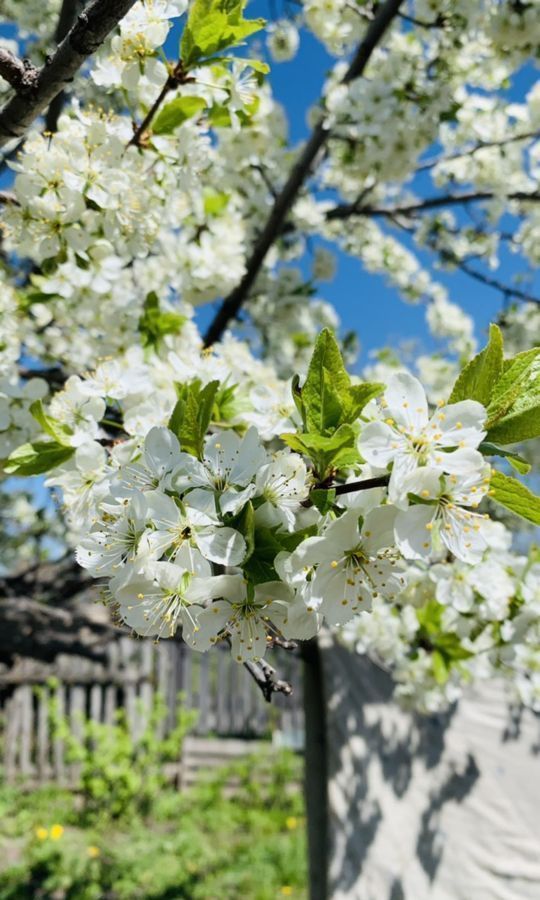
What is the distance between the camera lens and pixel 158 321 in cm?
183

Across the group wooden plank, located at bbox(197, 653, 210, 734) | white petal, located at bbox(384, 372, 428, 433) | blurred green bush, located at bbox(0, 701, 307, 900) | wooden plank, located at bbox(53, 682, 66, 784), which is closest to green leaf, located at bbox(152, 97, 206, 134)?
white petal, located at bbox(384, 372, 428, 433)

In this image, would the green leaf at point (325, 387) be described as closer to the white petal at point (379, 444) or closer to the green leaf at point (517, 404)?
the white petal at point (379, 444)

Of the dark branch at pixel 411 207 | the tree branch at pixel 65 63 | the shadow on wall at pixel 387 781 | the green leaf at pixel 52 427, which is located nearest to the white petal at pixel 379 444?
the green leaf at pixel 52 427

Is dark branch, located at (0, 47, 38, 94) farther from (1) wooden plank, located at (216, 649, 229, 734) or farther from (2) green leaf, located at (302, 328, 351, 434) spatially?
(1) wooden plank, located at (216, 649, 229, 734)

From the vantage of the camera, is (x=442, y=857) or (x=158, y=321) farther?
(x=442, y=857)

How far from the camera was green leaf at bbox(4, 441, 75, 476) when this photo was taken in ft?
3.80

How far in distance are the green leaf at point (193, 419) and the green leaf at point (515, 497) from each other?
37cm

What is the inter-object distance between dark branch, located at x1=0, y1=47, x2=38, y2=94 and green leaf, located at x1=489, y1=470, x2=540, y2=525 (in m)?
0.92

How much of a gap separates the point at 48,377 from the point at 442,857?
91.4 inches

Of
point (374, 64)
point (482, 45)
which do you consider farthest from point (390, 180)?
point (482, 45)

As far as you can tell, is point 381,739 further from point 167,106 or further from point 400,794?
point 167,106

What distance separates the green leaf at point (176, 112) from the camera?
144 centimetres

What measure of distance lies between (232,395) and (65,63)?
0.57m

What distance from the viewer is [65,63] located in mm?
1087
